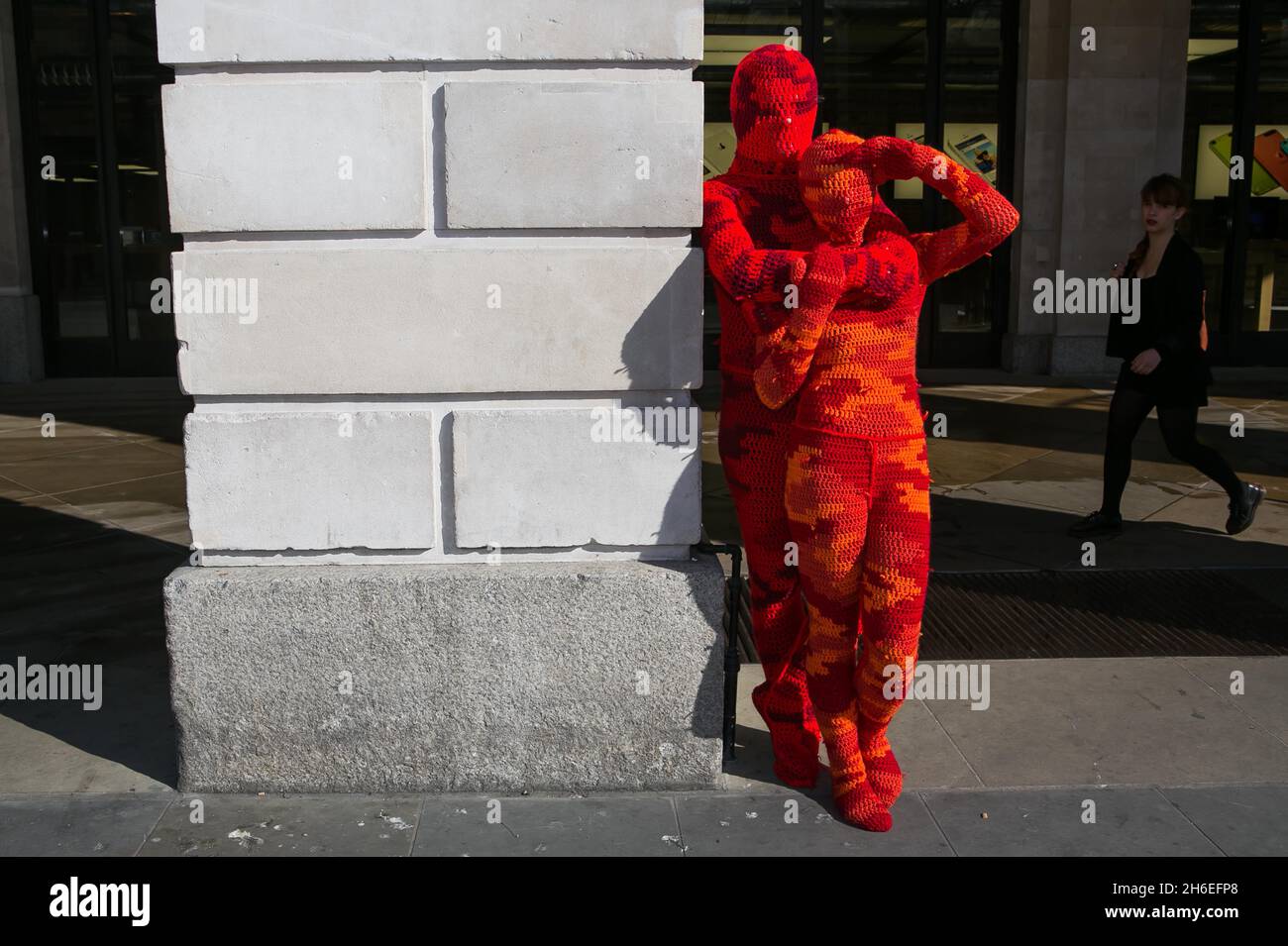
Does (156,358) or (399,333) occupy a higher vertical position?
(399,333)

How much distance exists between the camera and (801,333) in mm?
3695

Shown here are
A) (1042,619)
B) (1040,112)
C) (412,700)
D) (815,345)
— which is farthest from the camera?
(1040,112)

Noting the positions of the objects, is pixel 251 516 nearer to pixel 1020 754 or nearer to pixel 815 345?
pixel 815 345

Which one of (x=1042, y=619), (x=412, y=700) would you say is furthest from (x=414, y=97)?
(x=1042, y=619)

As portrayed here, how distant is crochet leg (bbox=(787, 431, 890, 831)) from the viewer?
3.73m

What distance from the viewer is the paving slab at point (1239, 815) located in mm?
3725

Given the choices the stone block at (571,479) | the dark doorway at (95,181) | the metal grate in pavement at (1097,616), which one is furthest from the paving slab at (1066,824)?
the dark doorway at (95,181)

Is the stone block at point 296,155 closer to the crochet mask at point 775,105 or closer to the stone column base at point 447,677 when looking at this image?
the crochet mask at point 775,105

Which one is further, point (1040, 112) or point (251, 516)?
point (1040, 112)

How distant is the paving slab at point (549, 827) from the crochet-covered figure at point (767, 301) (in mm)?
514

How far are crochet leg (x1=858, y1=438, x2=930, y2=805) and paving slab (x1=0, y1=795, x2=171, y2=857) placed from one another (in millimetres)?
2187

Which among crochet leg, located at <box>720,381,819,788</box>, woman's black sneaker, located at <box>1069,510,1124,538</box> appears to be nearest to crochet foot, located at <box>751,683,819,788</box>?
crochet leg, located at <box>720,381,819,788</box>

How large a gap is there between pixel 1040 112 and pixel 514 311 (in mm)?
10456

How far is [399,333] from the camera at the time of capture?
12.9ft
